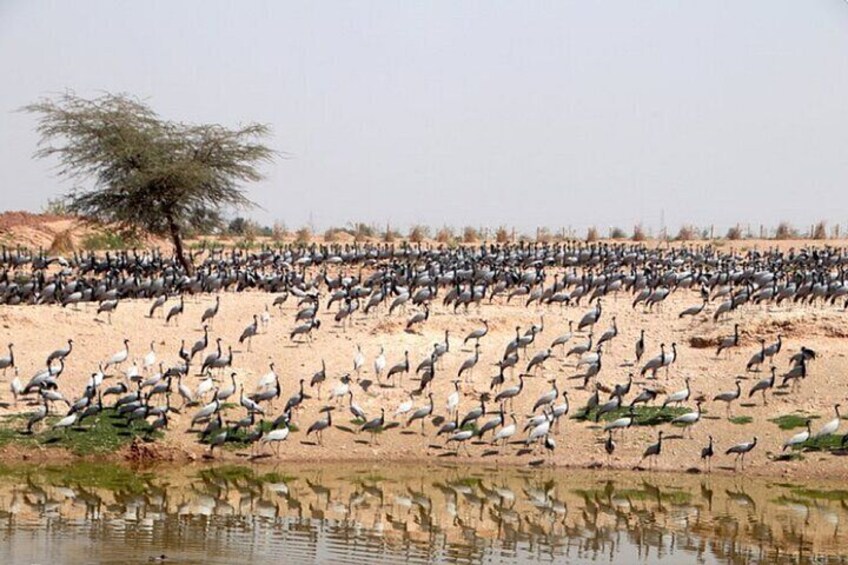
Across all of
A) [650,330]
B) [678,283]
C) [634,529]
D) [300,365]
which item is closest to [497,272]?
[678,283]

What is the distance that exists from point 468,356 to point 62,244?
2771cm

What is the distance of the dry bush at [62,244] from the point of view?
51.9 meters

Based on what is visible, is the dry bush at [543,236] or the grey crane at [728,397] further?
the dry bush at [543,236]

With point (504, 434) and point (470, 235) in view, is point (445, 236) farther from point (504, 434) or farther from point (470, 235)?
point (504, 434)

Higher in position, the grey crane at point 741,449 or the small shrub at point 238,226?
the small shrub at point 238,226

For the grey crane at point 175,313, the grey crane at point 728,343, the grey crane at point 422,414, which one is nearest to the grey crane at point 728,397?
the grey crane at point 728,343

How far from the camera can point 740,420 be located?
2534 centimetres

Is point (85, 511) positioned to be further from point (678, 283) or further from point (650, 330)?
point (678, 283)

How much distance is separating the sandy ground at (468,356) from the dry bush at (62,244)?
19595 mm

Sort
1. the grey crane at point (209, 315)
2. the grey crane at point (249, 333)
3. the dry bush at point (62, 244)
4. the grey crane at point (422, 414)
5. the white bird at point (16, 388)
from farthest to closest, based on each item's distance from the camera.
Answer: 1. the dry bush at point (62, 244)
2. the grey crane at point (209, 315)
3. the grey crane at point (249, 333)
4. the white bird at point (16, 388)
5. the grey crane at point (422, 414)

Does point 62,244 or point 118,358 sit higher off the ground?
point 62,244

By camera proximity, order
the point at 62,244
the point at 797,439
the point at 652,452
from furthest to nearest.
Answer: the point at 62,244, the point at 652,452, the point at 797,439

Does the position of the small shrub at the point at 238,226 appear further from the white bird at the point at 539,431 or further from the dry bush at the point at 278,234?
the white bird at the point at 539,431

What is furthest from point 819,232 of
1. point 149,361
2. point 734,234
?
point 149,361
